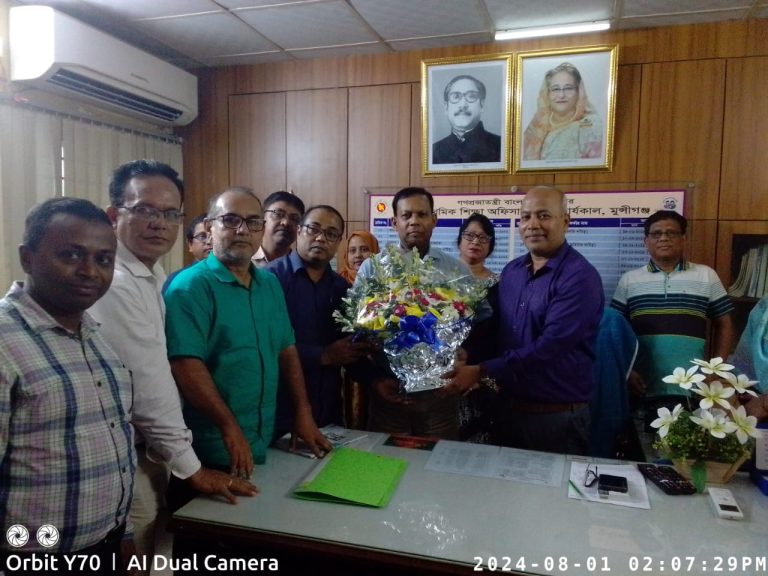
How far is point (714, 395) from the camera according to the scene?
1438 mm

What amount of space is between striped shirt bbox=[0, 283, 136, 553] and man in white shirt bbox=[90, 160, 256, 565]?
0.41 ft

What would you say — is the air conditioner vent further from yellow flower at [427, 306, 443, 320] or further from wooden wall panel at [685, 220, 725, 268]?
wooden wall panel at [685, 220, 725, 268]

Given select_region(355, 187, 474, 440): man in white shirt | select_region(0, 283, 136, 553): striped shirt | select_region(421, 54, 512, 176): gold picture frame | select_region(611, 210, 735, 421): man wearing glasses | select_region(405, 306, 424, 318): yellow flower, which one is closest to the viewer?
select_region(0, 283, 136, 553): striped shirt

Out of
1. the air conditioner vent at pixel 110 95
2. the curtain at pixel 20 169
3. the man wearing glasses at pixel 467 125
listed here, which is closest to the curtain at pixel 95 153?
the curtain at pixel 20 169

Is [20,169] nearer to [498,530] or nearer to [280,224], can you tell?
[280,224]

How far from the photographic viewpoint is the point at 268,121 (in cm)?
414

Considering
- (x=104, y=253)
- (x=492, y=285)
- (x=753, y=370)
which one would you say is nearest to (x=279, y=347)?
(x=104, y=253)

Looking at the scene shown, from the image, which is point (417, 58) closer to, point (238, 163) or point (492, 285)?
point (238, 163)

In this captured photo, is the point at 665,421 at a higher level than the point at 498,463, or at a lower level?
higher

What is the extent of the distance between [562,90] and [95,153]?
3.14 meters

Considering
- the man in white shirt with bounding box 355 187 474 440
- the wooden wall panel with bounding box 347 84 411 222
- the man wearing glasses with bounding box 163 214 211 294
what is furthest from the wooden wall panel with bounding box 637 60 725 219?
the man wearing glasses with bounding box 163 214 211 294

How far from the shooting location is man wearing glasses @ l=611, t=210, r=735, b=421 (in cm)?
282

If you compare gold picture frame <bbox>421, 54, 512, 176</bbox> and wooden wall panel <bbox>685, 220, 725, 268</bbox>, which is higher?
gold picture frame <bbox>421, 54, 512, 176</bbox>

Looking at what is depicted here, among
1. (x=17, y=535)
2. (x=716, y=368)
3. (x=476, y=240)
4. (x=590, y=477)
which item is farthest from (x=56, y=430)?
(x=476, y=240)
